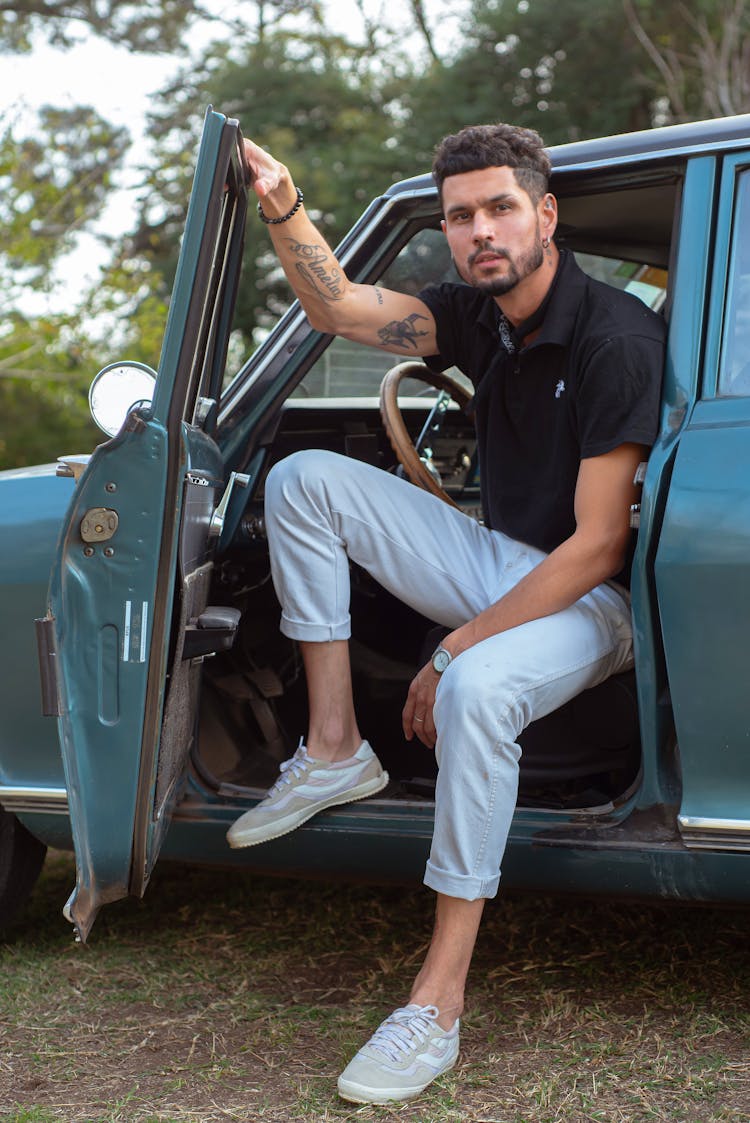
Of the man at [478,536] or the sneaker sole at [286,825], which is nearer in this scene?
the man at [478,536]

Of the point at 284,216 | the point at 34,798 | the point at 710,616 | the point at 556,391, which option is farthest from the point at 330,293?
the point at 34,798

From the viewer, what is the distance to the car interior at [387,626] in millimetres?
2551

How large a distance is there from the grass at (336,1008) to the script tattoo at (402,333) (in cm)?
142

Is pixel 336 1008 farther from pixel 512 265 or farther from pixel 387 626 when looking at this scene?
pixel 512 265

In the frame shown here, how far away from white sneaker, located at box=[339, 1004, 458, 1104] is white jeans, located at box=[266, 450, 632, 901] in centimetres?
24

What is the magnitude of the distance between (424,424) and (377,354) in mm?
243

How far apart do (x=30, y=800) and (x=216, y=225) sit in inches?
51.7

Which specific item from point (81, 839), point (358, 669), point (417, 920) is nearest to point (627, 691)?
point (358, 669)

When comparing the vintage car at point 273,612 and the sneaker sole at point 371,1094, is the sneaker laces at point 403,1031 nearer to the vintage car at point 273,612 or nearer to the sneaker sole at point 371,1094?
the sneaker sole at point 371,1094

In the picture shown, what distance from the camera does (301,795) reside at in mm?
2467

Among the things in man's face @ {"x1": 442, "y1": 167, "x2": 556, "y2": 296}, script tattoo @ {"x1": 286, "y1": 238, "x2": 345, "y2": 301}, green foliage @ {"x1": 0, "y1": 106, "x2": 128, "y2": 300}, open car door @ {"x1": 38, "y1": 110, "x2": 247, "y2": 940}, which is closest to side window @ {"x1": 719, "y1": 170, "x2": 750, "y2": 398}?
man's face @ {"x1": 442, "y1": 167, "x2": 556, "y2": 296}

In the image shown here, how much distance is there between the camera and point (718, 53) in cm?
1229

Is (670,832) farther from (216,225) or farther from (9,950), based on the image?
(9,950)

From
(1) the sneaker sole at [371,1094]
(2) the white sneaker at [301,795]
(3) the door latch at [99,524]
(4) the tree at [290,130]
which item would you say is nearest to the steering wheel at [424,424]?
(2) the white sneaker at [301,795]
